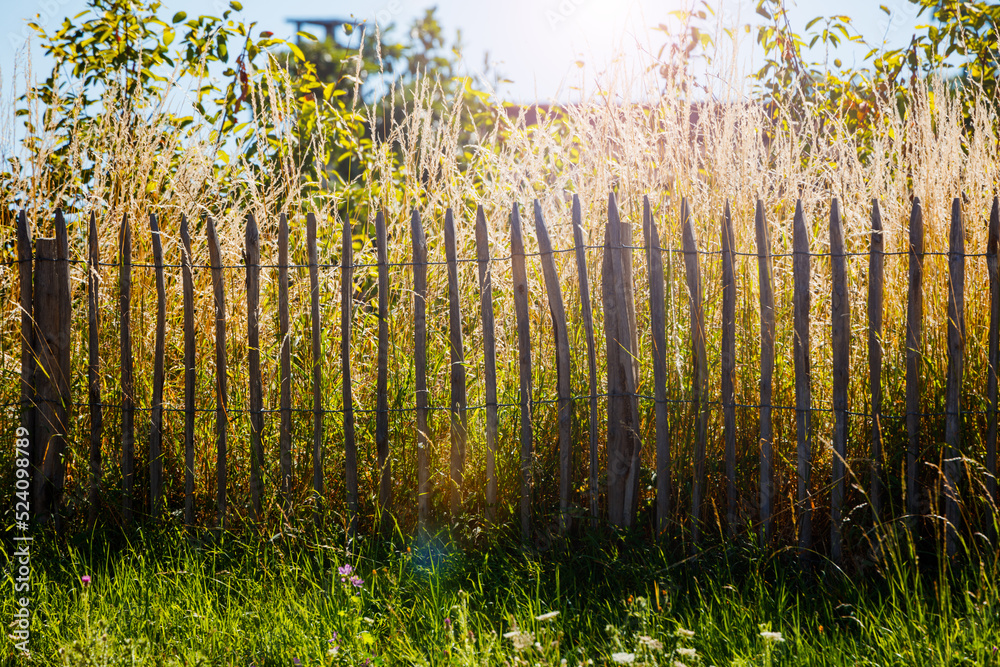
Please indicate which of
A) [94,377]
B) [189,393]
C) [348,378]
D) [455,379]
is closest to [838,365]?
[455,379]

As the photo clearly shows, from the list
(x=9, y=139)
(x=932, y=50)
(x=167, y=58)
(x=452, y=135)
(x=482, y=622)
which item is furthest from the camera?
(x=932, y=50)

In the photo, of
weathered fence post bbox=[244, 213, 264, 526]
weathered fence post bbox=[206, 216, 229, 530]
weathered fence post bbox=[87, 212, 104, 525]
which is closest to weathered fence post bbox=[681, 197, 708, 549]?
weathered fence post bbox=[244, 213, 264, 526]

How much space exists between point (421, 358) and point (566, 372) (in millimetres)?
480

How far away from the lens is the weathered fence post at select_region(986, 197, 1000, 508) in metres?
2.16

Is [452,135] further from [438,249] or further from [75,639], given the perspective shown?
[75,639]

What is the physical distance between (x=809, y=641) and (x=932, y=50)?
3567 millimetres

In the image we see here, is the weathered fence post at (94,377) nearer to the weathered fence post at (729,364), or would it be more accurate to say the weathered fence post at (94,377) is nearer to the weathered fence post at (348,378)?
the weathered fence post at (348,378)

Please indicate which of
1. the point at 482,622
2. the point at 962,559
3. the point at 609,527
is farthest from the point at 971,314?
the point at 482,622

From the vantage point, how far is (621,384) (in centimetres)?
234

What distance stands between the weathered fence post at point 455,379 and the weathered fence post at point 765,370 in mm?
955

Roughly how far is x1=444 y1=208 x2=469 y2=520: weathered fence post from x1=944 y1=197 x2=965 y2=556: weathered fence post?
1501 millimetres

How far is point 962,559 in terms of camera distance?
2.16 meters

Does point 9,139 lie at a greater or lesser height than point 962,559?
greater
